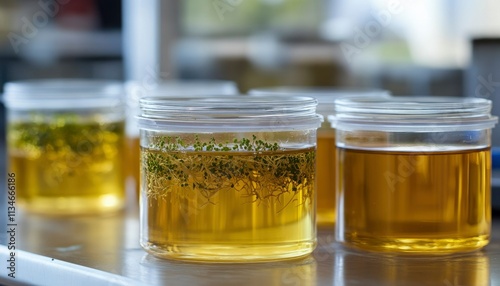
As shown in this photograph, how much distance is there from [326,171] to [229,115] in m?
0.26

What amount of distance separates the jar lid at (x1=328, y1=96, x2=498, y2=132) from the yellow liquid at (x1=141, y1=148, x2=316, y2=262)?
89 millimetres

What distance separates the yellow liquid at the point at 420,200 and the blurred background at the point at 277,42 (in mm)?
2020

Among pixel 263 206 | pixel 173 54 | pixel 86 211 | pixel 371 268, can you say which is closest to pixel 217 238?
pixel 263 206

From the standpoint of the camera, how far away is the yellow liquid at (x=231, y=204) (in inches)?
Answer: 34.4

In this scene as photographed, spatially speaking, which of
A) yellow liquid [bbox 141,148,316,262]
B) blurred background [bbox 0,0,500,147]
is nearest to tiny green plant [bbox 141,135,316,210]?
yellow liquid [bbox 141,148,316,262]

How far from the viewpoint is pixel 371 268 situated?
2.87 ft

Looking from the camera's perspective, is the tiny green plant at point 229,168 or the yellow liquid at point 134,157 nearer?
the tiny green plant at point 229,168

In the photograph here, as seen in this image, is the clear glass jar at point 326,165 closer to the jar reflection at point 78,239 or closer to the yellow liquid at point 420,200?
the yellow liquid at point 420,200

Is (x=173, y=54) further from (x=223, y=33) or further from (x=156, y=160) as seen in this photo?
(x=223, y=33)

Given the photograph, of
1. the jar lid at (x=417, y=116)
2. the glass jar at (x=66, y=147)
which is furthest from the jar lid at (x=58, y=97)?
the jar lid at (x=417, y=116)

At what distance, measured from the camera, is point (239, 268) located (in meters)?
0.87

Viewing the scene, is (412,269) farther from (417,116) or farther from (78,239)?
(78,239)

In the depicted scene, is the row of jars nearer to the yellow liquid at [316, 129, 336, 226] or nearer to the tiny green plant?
the tiny green plant

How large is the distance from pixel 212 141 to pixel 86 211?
426mm
